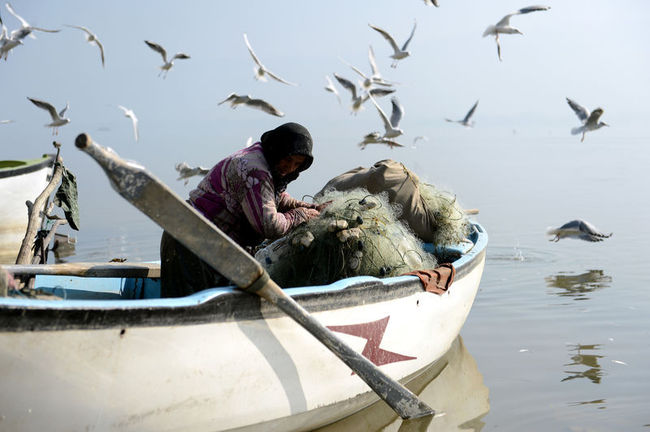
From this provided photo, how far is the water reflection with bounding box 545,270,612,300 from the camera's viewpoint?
26.9 ft

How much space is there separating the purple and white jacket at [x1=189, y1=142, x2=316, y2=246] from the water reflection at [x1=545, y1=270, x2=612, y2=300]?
4.83 metres

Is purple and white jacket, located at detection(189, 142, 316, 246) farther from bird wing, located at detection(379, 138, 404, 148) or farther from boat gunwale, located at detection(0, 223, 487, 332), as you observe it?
bird wing, located at detection(379, 138, 404, 148)

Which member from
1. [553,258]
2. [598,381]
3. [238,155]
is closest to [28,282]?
[238,155]

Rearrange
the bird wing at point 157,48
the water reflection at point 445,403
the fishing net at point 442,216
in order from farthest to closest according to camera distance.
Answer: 1. the bird wing at point 157,48
2. the fishing net at point 442,216
3. the water reflection at point 445,403

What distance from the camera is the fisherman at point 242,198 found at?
4.21 meters

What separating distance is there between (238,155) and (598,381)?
3.25 metres

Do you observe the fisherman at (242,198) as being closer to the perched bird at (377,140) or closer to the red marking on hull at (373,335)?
the red marking on hull at (373,335)

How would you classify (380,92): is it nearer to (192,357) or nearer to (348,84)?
(348,84)

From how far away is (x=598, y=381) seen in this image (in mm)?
5375

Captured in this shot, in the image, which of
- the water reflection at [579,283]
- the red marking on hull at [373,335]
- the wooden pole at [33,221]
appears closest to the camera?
the red marking on hull at [373,335]

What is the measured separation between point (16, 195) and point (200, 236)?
1022cm

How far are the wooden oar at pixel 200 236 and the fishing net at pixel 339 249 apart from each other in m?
0.78

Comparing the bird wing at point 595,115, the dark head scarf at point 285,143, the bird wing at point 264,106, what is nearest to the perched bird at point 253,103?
the bird wing at point 264,106

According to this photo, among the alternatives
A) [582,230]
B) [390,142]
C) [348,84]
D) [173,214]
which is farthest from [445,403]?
[348,84]
